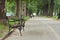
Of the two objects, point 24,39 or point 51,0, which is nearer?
point 24,39

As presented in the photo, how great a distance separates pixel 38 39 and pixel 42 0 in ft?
231

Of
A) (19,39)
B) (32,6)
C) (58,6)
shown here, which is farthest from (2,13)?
(58,6)

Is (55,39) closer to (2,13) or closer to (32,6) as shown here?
(2,13)

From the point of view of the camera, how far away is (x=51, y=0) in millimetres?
79375

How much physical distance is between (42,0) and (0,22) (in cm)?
6240

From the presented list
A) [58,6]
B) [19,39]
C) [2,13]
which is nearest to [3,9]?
[2,13]

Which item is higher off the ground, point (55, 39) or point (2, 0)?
point (2, 0)

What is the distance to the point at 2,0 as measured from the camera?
2317 centimetres

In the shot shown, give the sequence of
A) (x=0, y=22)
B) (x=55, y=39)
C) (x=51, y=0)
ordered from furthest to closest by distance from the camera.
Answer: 1. (x=51, y=0)
2. (x=0, y=22)
3. (x=55, y=39)

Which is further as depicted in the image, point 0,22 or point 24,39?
point 0,22

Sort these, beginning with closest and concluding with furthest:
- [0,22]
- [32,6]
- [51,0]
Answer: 1. [0,22]
2. [51,0]
3. [32,6]

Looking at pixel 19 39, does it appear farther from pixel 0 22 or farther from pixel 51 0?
pixel 51 0

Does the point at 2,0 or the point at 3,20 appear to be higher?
the point at 2,0

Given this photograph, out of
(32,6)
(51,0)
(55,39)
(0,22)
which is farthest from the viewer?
(32,6)
